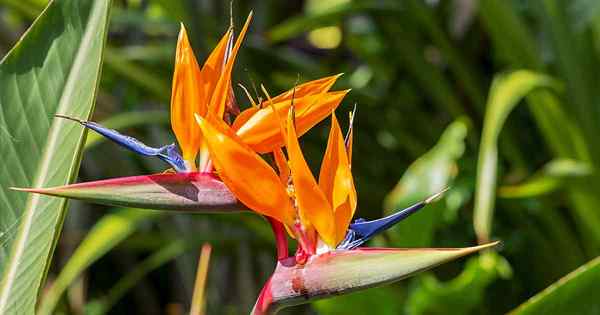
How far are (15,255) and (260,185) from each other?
20 cm

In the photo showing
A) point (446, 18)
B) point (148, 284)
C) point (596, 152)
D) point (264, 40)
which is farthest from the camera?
point (148, 284)

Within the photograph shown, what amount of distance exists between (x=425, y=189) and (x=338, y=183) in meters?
0.73

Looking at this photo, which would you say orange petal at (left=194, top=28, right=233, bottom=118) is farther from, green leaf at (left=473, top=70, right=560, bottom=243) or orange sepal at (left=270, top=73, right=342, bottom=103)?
green leaf at (left=473, top=70, right=560, bottom=243)

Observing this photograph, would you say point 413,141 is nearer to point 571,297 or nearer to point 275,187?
point 571,297

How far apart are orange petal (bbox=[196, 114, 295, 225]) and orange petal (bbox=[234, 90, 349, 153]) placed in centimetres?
3

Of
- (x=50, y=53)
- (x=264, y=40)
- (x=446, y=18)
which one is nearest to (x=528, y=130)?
(x=446, y=18)

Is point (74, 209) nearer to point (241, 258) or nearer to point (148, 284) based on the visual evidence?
point (148, 284)

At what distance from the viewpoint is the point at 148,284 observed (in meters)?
1.82

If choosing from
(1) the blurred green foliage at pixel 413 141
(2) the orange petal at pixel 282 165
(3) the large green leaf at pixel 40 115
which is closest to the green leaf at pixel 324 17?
(1) the blurred green foliage at pixel 413 141

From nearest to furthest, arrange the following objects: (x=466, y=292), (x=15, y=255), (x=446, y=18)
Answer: (x=15, y=255), (x=466, y=292), (x=446, y=18)

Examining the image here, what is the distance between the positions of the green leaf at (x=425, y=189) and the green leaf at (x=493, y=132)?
0.05m

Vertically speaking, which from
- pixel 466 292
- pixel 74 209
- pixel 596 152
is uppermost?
pixel 74 209

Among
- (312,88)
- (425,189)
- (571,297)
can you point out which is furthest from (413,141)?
(312,88)

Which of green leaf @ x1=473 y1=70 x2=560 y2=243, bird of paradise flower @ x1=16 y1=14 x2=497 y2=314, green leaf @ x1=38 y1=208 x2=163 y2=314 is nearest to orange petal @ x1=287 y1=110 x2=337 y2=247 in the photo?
bird of paradise flower @ x1=16 y1=14 x2=497 y2=314
